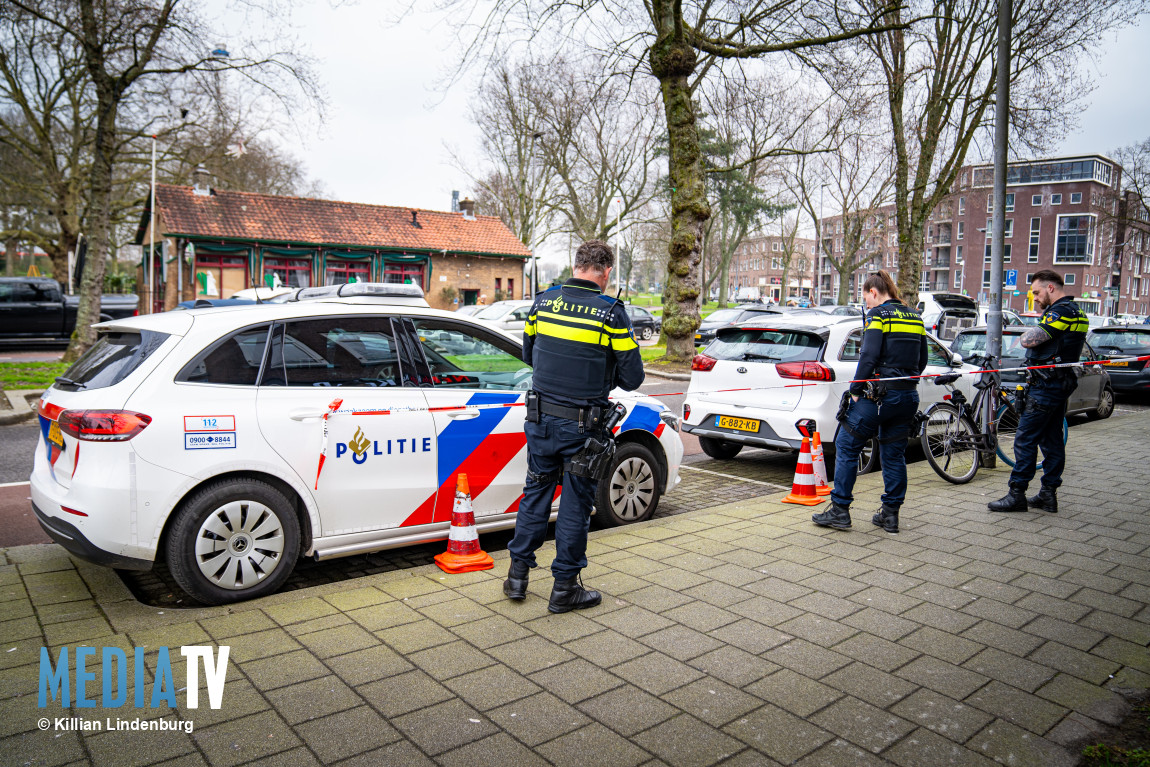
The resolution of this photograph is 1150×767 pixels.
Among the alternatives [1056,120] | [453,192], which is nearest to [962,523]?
[1056,120]

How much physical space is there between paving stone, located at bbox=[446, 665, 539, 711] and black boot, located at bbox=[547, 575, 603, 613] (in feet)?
2.19

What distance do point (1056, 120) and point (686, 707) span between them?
25.1 meters

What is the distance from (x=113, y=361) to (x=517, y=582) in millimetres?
2421

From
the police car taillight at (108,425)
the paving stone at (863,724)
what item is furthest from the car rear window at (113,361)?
the paving stone at (863,724)

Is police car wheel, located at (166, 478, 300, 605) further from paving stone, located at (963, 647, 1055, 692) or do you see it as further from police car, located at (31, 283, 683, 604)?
paving stone, located at (963, 647, 1055, 692)

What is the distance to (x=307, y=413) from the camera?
4230 millimetres

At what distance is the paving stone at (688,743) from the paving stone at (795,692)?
0.36 meters

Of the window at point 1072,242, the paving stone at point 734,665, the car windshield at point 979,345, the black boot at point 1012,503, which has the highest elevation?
the window at point 1072,242

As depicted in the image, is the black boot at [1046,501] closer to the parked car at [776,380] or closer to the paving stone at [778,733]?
the parked car at [776,380]

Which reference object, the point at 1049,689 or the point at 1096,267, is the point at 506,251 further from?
the point at 1096,267

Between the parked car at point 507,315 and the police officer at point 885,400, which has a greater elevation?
the parked car at point 507,315

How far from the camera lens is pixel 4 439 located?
9.50 m

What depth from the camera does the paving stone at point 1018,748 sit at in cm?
277

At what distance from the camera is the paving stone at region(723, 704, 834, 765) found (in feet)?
9.11
